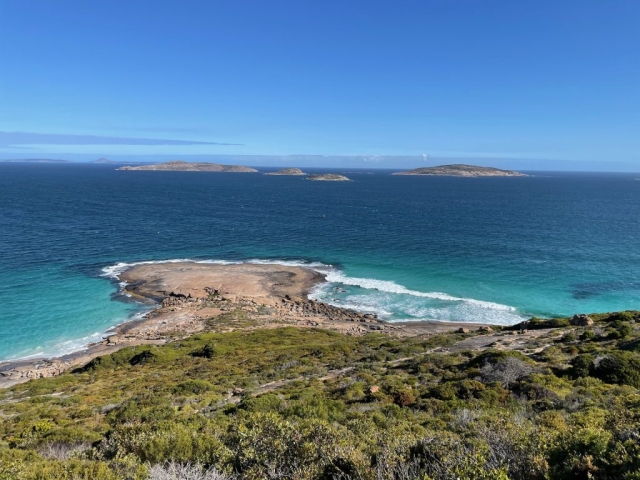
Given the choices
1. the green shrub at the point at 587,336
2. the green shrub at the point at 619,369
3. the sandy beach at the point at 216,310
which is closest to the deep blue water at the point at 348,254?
the sandy beach at the point at 216,310

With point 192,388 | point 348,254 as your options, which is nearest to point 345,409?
point 192,388

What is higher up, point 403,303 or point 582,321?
point 582,321

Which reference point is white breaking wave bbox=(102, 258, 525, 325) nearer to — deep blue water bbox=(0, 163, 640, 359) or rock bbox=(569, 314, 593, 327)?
deep blue water bbox=(0, 163, 640, 359)

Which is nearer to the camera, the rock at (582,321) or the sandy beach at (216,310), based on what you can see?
the rock at (582,321)

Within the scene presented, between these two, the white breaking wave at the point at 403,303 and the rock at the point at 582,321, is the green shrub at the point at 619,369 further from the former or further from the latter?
the white breaking wave at the point at 403,303

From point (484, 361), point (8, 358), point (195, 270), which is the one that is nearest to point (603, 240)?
point (484, 361)

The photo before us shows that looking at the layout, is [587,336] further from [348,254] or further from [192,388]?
[348,254]

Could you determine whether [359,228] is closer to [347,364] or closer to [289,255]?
[289,255]
